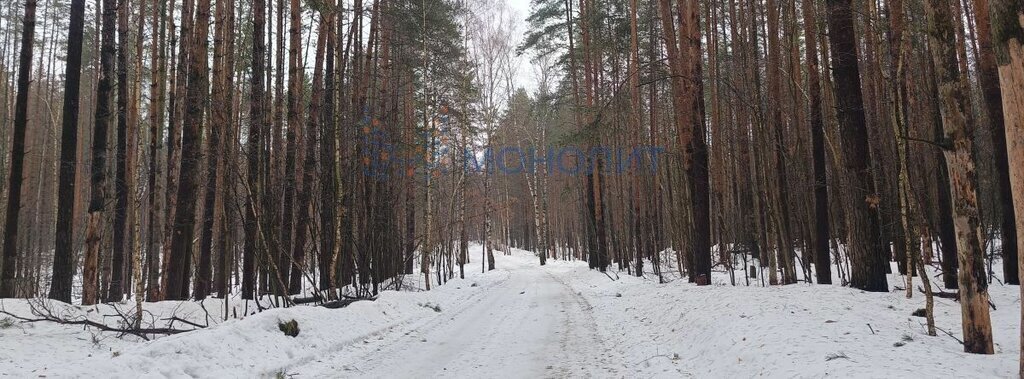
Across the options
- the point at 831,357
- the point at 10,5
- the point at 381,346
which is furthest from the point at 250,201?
the point at 10,5

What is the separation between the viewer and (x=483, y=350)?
267 inches

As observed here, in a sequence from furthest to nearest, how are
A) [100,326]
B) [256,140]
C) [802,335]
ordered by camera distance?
[256,140] < [100,326] < [802,335]

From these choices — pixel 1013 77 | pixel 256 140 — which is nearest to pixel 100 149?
pixel 256 140

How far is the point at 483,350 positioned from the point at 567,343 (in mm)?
1156

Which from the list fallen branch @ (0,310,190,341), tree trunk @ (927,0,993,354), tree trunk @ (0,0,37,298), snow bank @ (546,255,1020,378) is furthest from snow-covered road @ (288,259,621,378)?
tree trunk @ (0,0,37,298)

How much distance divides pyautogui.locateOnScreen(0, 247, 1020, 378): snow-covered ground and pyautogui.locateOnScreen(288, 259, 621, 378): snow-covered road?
2cm

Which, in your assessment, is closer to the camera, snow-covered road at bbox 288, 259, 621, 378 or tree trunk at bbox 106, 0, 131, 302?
snow-covered road at bbox 288, 259, 621, 378

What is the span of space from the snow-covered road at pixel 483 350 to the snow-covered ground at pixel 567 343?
24 mm

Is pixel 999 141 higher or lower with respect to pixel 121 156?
lower

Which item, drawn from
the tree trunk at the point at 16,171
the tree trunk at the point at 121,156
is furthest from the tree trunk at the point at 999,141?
the tree trunk at the point at 16,171

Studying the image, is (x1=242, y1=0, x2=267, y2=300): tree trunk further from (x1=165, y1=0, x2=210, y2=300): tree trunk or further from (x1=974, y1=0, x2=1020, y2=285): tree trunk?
(x1=974, y1=0, x2=1020, y2=285): tree trunk

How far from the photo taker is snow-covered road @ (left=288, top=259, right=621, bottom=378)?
566 cm

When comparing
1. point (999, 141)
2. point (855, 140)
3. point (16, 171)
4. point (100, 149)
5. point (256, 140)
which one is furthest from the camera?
point (256, 140)

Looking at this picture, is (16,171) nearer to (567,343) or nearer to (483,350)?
(483,350)
